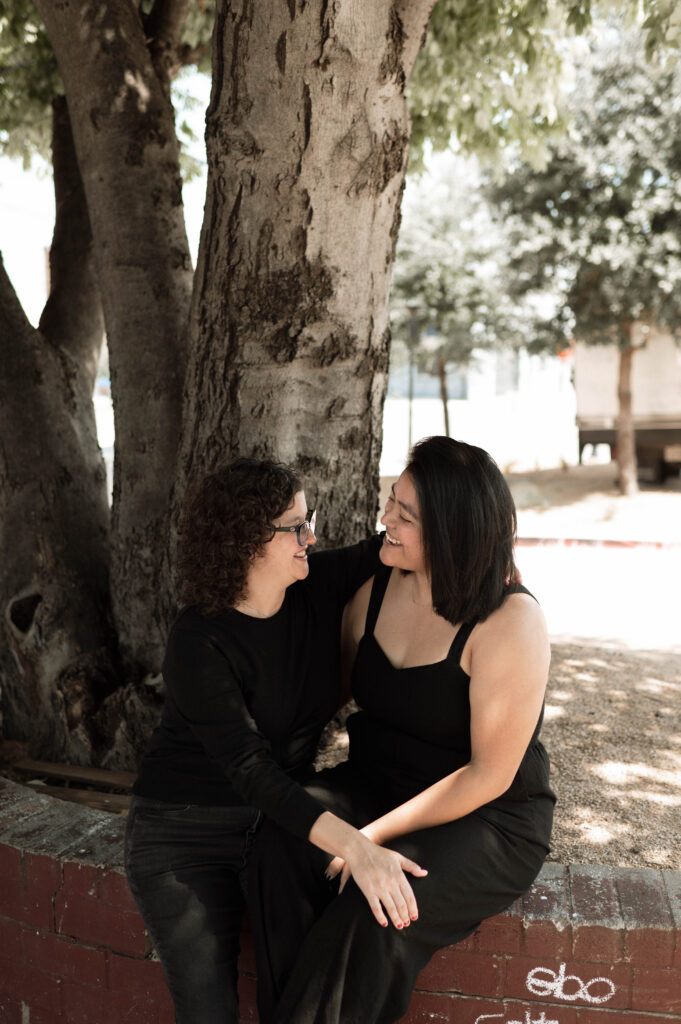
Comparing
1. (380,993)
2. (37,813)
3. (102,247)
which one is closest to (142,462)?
(102,247)

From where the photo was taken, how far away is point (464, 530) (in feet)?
8.07

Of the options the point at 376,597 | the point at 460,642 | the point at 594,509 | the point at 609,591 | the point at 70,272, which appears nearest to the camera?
the point at 460,642

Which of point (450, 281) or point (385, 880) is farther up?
point (450, 281)

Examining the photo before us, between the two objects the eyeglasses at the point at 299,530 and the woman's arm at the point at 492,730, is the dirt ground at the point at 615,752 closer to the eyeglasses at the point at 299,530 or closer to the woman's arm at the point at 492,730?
the woman's arm at the point at 492,730

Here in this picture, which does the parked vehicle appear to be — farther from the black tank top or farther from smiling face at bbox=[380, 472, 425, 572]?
the black tank top

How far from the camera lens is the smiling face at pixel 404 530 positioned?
8.26ft

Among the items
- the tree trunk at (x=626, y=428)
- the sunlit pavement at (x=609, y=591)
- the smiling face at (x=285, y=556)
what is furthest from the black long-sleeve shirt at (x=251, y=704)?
the tree trunk at (x=626, y=428)

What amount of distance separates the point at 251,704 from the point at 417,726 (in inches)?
17.3

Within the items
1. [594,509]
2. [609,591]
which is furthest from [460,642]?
[594,509]

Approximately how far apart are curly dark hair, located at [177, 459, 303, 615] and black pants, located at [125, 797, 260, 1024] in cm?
56

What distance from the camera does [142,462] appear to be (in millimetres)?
3656

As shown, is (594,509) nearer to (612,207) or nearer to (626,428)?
(626,428)

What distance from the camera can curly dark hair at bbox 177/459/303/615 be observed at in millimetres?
2490

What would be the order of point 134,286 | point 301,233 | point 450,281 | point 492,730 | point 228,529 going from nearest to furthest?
1. point 492,730
2. point 228,529
3. point 301,233
4. point 134,286
5. point 450,281
